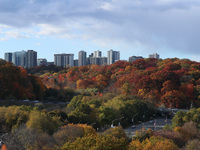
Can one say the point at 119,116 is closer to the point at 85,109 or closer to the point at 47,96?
the point at 85,109

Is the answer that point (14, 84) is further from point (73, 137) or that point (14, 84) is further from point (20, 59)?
point (20, 59)

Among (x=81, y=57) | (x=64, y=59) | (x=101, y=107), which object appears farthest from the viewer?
(x=81, y=57)

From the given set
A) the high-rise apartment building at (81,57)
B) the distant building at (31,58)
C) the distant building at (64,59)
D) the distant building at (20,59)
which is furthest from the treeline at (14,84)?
the high-rise apartment building at (81,57)

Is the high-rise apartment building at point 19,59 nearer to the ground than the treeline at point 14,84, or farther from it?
farther from it

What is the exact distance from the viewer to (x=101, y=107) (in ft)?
129

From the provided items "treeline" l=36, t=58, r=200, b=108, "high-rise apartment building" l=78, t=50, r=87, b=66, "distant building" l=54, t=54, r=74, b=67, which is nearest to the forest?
"treeline" l=36, t=58, r=200, b=108

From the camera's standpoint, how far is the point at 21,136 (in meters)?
21.9

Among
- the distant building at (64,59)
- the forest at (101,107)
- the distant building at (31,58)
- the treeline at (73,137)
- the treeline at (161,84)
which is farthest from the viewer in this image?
the distant building at (64,59)

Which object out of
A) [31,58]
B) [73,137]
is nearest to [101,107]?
[73,137]

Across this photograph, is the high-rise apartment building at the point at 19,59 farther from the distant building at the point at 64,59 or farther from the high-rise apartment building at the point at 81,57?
the high-rise apartment building at the point at 81,57

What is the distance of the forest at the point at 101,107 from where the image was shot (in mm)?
20969

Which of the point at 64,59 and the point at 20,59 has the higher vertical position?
the point at 64,59

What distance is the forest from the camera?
68.8 feet

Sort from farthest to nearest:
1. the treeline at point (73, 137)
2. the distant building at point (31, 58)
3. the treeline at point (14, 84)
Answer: the distant building at point (31, 58), the treeline at point (14, 84), the treeline at point (73, 137)
